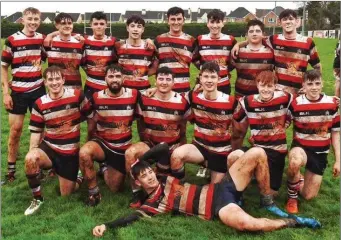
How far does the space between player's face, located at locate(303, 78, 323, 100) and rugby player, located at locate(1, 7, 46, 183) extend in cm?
374

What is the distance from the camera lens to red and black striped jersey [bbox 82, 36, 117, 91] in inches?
251

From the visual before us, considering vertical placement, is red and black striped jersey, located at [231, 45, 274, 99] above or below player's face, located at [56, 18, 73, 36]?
below

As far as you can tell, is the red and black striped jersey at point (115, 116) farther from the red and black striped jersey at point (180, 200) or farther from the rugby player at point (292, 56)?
the rugby player at point (292, 56)

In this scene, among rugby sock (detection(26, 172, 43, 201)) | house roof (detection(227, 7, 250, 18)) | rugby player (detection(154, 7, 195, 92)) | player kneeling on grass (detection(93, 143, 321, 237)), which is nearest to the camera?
player kneeling on grass (detection(93, 143, 321, 237))

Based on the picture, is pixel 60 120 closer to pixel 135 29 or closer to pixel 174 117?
pixel 174 117

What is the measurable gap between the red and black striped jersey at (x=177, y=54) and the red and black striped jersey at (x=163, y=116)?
880mm

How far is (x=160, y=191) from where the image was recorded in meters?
4.94

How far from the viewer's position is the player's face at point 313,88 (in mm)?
5199

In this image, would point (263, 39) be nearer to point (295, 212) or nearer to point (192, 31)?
point (295, 212)

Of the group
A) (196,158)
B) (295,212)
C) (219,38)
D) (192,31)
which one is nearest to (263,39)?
(219,38)

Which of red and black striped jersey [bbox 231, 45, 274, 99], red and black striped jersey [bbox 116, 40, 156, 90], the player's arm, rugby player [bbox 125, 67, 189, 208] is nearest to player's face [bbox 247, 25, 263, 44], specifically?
red and black striped jersey [bbox 231, 45, 274, 99]

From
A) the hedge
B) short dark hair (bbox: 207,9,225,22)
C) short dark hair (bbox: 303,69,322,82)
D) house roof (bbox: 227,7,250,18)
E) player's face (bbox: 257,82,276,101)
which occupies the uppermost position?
house roof (bbox: 227,7,250,18)

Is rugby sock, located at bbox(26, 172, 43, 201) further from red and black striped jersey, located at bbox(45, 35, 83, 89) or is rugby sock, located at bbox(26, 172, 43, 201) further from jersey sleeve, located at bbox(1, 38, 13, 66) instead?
jersey sleeve, located at bbox(1, 38, 13, 66)

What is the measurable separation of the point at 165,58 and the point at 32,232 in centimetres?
310
